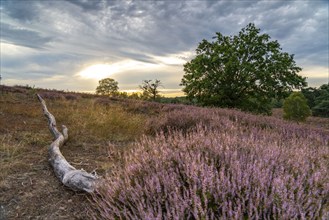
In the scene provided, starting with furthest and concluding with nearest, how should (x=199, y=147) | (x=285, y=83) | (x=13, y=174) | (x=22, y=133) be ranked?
1. (x=285, y=83)
2. (x=22, y=133)
3. (x=13, y=174)
4. (x=199, y=147)

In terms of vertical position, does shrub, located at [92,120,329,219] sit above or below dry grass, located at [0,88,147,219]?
above

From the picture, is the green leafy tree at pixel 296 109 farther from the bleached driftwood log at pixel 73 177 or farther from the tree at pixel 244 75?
the bleached driftwood log at pixel 73 177

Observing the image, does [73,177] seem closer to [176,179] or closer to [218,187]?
[176,179]

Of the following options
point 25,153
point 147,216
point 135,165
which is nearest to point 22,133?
point 25,153

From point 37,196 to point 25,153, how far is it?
1.93 metres

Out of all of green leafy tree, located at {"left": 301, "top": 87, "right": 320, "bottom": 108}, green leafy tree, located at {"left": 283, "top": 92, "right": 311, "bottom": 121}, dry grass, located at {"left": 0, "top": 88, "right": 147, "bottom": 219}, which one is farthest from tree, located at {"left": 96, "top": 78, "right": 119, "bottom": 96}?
dry grass, located at {"left": 0, "top": 88, "right": 147, "bottom": 219}

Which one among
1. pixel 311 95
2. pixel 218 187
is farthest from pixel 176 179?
pixel 311 95

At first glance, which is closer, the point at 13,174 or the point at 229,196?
the point at 229,196

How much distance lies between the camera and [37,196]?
3.24 meters

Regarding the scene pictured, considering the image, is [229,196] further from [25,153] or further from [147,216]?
[25,153]

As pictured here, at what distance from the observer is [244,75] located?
58.2 ft

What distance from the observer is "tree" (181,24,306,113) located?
→ 17.9m

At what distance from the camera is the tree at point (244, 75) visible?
1789cm

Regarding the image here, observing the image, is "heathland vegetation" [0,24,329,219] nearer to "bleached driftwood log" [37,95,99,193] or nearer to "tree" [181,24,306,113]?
"bleached driftwood log" [37,95,99,193]
